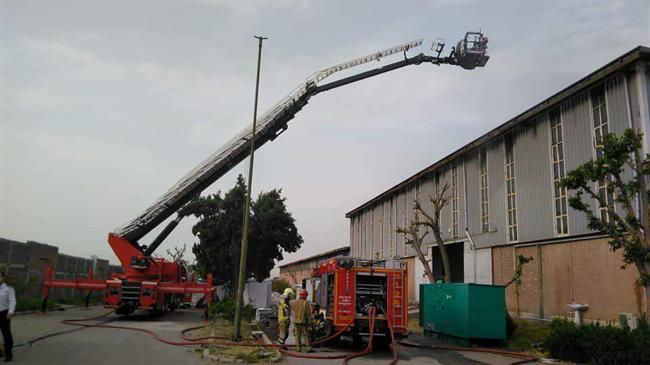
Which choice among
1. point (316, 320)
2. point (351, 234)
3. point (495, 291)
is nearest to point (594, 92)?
point (495, 291)

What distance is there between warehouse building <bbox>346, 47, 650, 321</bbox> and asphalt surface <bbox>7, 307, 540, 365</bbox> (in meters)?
6.04

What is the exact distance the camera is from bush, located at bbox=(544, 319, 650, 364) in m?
11.2

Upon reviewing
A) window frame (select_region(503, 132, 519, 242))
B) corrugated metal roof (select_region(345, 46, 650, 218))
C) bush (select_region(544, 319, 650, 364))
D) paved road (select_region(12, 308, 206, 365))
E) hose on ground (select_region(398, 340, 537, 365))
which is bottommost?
hose on ground (select_region(398, 340, 537, 365))

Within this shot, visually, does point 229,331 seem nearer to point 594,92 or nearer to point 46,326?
point 46,326

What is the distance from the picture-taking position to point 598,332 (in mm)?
12531

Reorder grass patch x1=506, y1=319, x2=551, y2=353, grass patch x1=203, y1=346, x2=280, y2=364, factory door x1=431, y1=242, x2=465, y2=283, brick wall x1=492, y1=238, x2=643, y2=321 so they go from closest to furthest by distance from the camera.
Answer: grass patch x1=203, y1=346, x2=280, y2=364 → grass patch x1=506, y1=319, x2=551, y2=353 → brick wall x1=492, y1=238, x2=643, y2=321 → factory door x1=431, y1=242, x2=465, y2=283

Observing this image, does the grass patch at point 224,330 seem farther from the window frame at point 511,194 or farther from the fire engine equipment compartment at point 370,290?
the window frame at point 511,194

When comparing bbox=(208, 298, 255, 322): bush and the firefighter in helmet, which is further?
bbox=(208, 298, 255, 322): bush

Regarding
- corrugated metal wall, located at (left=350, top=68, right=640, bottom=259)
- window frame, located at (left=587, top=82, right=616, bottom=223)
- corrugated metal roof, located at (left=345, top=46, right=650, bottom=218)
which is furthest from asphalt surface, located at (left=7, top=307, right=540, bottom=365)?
corrugated metal roof, located at (left=345, top=46, right=650, bottom=218)

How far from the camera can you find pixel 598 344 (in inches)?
484

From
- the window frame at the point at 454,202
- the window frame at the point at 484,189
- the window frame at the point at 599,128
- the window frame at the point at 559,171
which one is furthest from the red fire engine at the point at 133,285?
the window frame at the point at 599,128

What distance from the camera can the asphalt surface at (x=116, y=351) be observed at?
11461 mm

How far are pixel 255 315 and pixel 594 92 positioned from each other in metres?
16.9

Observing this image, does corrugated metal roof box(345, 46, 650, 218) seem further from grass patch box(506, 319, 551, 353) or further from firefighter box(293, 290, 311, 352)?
firefighter box(293, 290, 311, 352)
